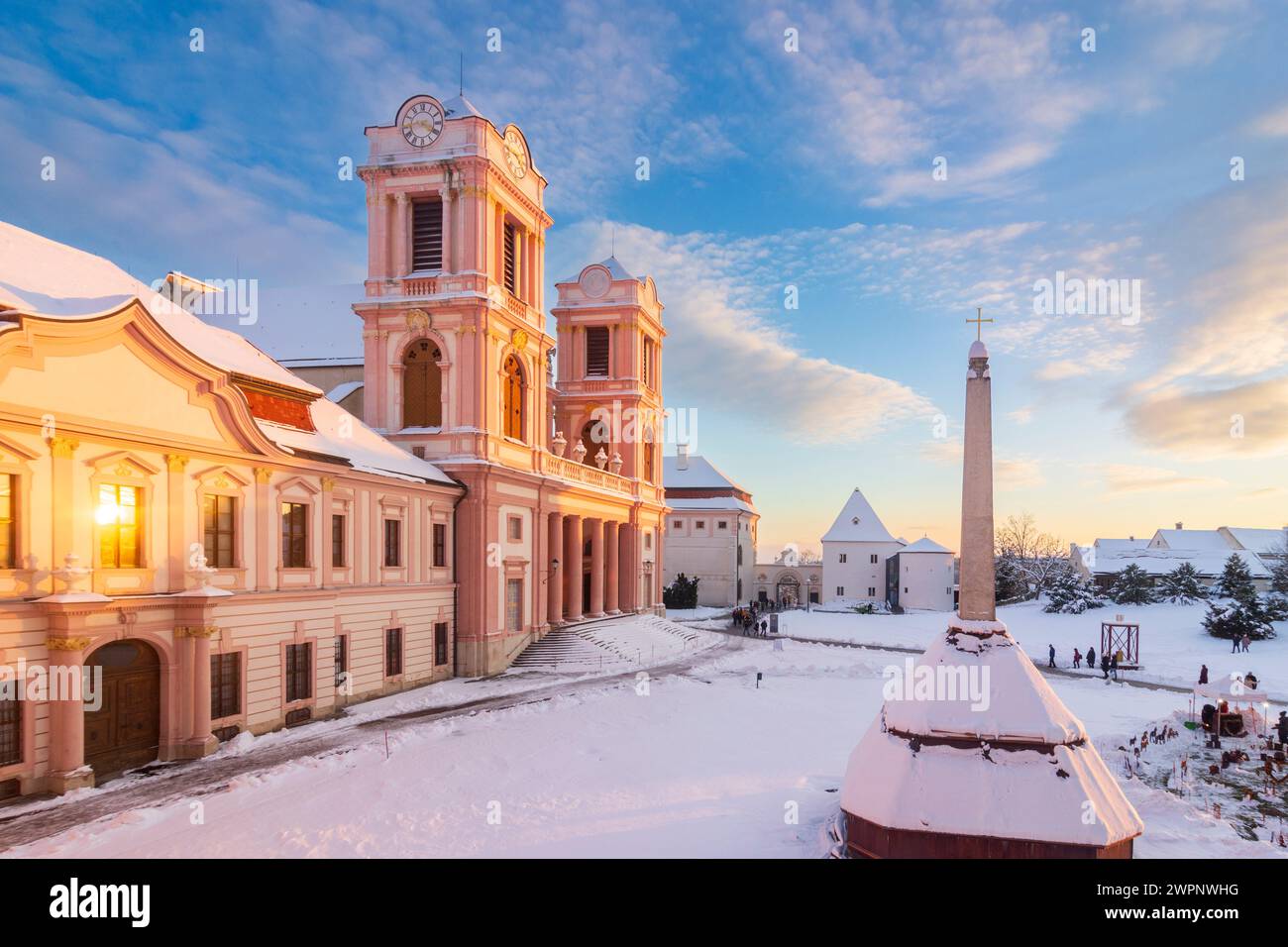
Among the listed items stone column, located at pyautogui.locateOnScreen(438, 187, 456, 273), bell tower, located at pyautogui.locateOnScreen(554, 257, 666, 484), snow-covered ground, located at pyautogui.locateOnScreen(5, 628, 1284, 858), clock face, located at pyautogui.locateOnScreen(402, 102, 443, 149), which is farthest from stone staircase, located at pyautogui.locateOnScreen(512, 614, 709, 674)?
clock face, located at pyautogui.locateOnScreen(402, 102, 443, 149)

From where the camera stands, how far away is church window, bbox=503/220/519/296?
110ft

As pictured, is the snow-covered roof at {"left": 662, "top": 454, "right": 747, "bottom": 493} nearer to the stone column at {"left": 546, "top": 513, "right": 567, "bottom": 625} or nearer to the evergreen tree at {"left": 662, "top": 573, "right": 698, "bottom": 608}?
the evergreen tree at {"left": 662, "top": 573, "right": 698, "bottom": 608}

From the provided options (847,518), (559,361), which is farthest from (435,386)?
(847,518)

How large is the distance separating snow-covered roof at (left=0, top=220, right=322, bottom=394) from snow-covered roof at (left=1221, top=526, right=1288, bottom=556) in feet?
292

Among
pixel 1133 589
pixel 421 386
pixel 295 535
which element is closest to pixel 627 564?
pixel 421 386

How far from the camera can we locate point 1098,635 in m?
47.1

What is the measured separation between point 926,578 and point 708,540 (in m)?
18.6

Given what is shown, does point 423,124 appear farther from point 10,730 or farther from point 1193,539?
point 1193,539

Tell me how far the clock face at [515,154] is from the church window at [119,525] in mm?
21123

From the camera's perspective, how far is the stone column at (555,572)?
36.9m

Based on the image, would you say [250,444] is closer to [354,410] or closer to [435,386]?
[435,386]

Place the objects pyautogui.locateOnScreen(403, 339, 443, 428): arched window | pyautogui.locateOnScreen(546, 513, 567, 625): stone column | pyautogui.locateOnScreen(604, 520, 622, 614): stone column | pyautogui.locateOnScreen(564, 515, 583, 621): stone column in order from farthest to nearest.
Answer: pyautogui.locateOnScreen(604, 520, 622, 614): stone column < pyautogui.locateOnScreen(564, 515, 583, 621): stone column < pyautogui.locateOnScreen(546, 513, 567, 625): stone column < pyautogui.locateOnScreen(403, 339, 443, 428): arched window

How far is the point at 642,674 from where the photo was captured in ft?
103

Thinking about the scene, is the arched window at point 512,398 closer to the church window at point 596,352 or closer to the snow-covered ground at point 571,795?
the snow-covered ground at point 571,795
